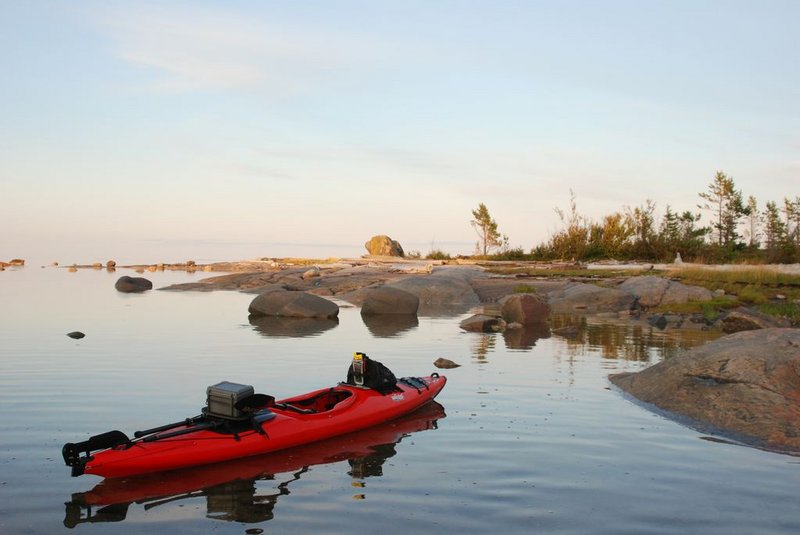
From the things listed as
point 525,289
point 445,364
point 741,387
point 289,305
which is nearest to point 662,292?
point 525,289

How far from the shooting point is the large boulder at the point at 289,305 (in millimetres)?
24859

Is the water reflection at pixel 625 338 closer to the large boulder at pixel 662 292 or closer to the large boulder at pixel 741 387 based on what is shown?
the large boulder at pixel 662 292

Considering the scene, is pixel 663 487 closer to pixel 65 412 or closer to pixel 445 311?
pixel 65 412

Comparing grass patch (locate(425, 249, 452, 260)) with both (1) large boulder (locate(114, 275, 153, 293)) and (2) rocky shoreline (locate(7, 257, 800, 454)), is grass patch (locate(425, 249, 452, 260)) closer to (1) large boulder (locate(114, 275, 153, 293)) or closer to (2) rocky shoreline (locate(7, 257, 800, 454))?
(2) rocky shoreline (locate(7, 257, 800, 454))

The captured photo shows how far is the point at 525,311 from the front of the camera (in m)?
22.9

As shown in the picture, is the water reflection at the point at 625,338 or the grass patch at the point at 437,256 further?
the grass patch at the point at 437,256

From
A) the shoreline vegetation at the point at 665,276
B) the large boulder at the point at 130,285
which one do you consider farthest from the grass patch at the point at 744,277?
the large boulder at the point at 130,285

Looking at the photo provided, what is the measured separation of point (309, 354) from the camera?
55.1 feet

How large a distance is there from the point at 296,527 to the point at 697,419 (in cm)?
628

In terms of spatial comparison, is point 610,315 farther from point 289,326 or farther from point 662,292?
point 289,326

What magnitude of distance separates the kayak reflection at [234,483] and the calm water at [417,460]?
28 mm

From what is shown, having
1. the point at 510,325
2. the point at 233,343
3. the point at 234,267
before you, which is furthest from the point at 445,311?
the point at 234,267

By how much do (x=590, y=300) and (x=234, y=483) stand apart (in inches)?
830

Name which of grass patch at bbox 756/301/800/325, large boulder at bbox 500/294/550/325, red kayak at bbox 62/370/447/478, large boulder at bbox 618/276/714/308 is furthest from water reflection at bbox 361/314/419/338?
grass patch at bbox 756/301/800/325
